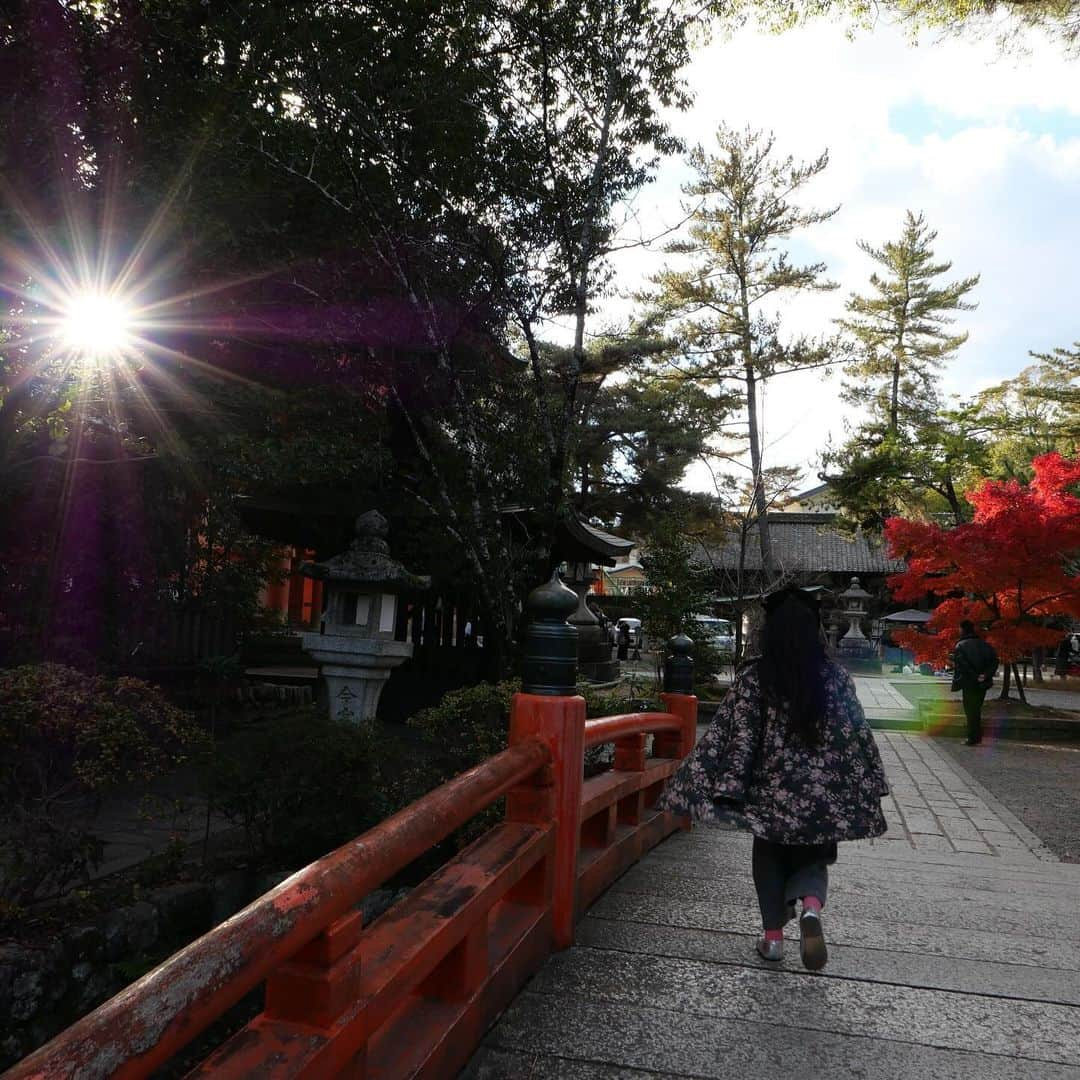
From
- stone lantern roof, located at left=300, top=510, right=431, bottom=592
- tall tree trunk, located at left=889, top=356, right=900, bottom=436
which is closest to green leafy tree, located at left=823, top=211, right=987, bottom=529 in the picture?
tall tree trunk, located at left=889, top=356, right=900, bottom=436

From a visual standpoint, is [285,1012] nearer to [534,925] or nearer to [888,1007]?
[534,925]

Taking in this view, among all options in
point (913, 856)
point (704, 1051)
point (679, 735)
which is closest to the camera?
point (704, 1051)

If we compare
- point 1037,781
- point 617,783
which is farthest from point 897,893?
point 1037,781

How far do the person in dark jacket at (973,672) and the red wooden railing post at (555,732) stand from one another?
983 centimetres

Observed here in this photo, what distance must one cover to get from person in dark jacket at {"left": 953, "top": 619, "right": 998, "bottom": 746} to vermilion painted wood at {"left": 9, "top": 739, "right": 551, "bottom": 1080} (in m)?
11.1

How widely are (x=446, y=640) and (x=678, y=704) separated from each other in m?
5.92

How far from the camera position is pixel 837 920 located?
4.21 meters

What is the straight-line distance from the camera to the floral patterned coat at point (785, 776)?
11.3ft

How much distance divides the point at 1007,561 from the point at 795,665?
38.7ft

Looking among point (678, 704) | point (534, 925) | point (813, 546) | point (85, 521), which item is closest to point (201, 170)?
point (85, 521)

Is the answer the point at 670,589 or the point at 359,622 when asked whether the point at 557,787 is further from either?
the point at 670,589

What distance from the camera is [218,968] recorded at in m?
1.49

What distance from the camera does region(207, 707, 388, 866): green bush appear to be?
16.6ft

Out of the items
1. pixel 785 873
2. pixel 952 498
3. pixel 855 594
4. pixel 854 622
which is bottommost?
pixel 785 873
